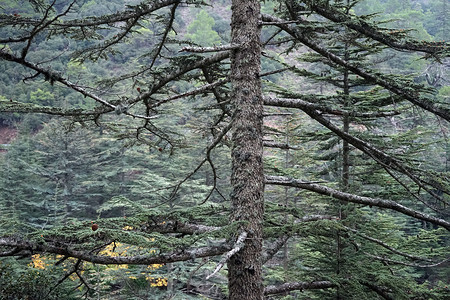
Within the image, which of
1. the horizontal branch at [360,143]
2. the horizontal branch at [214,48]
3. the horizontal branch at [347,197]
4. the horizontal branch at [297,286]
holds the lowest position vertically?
the horizontal branch at [297,286]

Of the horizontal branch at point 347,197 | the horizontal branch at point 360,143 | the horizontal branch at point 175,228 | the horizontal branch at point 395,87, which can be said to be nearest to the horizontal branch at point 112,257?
the horizontal branch at point 175,228

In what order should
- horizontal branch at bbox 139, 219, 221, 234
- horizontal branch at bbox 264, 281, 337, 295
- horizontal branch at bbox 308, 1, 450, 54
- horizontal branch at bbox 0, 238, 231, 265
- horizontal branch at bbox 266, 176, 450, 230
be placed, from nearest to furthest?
horizontal branch at bbox 0, 238, 231, 265 < horizontal branch at bbox 139, 219, 221, 234 < horizontal branch at bbox 308, 1, 450, 54 < horizontal branch at bbox 266, 176, 450, 230 < horizontal branch at bbox 264, 281, 337, 295

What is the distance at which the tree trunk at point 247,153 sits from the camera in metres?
2.58

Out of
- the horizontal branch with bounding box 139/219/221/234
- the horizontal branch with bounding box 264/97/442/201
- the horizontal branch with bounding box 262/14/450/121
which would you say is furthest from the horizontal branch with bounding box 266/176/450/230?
the horizontal branch with bounding box 262/14/450/121

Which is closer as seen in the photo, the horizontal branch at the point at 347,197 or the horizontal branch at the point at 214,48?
the horizontal branch at the point at 214,48

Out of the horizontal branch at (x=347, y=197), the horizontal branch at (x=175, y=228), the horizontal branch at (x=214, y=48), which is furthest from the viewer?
the horizontal branch at (x=347, y=197)

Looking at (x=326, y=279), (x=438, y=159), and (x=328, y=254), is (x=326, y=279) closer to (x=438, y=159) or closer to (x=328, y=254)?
(x=328, y=254)

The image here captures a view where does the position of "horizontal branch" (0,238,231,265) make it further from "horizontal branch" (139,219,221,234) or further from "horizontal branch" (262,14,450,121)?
"horizontal branch" (262,14,450,121)

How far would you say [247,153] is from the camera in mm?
2779

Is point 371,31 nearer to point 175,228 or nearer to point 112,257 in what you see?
point 175,228

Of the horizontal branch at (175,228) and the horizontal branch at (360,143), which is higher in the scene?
the horizontal branch at (360,143)

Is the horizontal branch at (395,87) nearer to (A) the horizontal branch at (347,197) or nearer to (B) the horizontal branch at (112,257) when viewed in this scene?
(A) the horizontal branch at (347,197)

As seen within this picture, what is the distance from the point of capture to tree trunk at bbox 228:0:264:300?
8.48 ft

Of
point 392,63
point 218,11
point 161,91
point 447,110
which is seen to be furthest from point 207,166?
point 218,11
